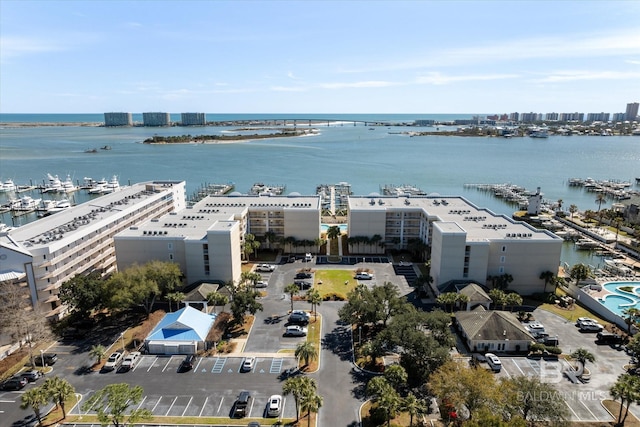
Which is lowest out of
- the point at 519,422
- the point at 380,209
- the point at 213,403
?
the point at 213,403

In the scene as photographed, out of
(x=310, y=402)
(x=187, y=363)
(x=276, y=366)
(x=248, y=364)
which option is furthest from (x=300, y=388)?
(x=187, y=363)

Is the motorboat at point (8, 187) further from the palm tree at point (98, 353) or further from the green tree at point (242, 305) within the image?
the green tree at point (242, 305)

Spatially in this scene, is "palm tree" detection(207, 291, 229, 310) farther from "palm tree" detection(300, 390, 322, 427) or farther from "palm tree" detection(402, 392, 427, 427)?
"palm tree" detection(402, 392, 427, 427)

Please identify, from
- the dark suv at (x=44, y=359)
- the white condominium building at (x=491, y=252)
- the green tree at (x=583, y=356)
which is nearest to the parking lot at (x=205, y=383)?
the dark suv at (x=44, y=359)

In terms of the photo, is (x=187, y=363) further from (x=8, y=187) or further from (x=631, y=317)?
(x=8, y=187)

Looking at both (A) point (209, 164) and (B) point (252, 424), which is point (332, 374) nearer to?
(B) point (252, 424)

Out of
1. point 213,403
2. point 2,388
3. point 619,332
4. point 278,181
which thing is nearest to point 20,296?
point 2,388
